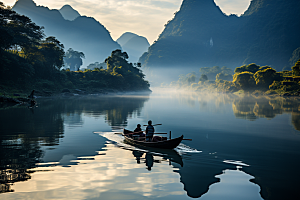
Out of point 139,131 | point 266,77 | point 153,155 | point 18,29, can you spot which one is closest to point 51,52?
point 18,29

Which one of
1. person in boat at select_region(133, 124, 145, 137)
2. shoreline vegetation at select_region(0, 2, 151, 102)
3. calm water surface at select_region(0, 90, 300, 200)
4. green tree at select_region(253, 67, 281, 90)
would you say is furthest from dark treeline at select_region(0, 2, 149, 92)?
green tree at select_region(253, 67, 281, 90)

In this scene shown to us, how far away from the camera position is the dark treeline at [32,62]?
205ft

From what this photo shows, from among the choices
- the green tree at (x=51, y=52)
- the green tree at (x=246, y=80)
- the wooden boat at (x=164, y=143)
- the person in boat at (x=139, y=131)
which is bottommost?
the wooden boat at (x=164, y=143)

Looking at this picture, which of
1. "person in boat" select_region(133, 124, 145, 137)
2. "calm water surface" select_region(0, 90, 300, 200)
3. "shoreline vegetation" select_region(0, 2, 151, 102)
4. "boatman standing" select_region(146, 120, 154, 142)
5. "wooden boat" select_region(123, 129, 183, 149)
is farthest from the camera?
"shoreline vegetation" select_region(0, 2, 151, 102)

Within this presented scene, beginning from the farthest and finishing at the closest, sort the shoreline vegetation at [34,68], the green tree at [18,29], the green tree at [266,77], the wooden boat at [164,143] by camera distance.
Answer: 1. the green tree at [266,77]
2. the green tree at [18,29]
3. the shoreline vegetation at [34,68]
4. the wooden boat at [164,143]

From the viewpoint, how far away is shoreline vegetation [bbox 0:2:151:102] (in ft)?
202

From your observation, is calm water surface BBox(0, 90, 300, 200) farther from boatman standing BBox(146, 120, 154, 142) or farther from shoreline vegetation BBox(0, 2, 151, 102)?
shoreline vegetation BBox(0, 2, 151, 102)

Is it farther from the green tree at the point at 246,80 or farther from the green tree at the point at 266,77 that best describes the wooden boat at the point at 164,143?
the green tree at the point at 246,80

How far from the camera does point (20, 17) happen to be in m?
72.1

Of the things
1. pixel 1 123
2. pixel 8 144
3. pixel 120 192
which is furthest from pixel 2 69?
pixel 120 192

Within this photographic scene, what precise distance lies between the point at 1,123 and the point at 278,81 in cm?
10658

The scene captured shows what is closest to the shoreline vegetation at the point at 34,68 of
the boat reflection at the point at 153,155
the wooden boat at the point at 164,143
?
the wooden boat at the point at 164,143

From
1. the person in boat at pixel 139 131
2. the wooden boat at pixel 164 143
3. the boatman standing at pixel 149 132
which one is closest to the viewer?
the wooden boat at pixel 164 143

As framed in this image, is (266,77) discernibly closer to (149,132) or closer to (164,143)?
(149,132)
